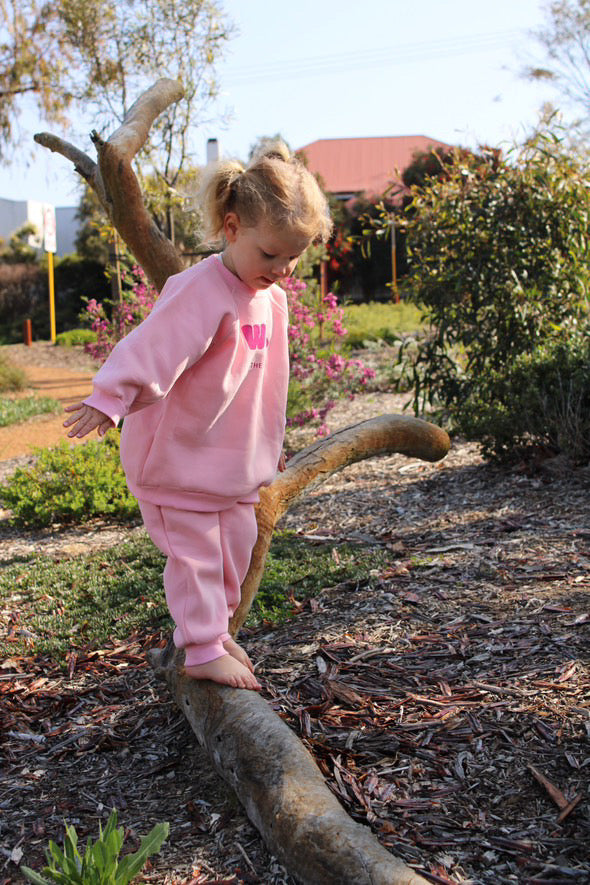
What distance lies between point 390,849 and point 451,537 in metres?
2.65

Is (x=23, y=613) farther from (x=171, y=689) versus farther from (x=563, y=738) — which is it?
(x=563, y=738)

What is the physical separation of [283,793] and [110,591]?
2349mm

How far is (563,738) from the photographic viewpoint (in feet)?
7.84

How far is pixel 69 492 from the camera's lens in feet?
19.2

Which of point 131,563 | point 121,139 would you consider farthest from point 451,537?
point 121,139

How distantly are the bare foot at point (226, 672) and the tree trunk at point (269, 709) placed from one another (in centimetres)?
3

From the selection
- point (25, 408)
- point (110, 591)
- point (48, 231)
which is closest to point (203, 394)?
point (110, 591)

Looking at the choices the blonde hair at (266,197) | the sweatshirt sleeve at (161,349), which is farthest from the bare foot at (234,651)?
the blonde hair at (266,197)

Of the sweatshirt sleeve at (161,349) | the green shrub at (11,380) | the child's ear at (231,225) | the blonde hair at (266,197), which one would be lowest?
the green shrub at (11,380)

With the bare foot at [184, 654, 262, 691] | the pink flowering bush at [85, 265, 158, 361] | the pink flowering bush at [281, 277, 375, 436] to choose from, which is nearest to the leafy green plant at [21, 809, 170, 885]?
the bare foot at [184, 654, 262, 691]

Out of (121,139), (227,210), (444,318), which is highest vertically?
(121,139)

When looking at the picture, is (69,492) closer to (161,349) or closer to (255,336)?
(255,336)

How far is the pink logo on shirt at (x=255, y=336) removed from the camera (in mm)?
2500

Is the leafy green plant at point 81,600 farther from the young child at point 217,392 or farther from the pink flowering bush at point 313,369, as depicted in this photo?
the pink flowering bush at point 313,369
